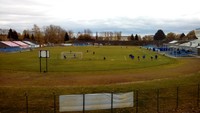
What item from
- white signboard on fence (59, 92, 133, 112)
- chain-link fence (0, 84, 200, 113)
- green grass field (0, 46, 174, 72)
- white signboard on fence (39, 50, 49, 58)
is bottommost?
chain-link fence (0, 84, 200, 113)

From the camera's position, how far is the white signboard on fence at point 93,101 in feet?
61.8

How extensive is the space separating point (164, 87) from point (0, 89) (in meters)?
17.9

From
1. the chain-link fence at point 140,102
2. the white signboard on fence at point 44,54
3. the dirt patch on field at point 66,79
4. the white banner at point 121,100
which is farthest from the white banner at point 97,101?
the white signboard on fence at point 44,54

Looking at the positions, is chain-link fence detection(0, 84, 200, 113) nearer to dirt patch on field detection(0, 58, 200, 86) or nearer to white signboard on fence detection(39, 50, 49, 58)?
dirt patch on field detection(0, 58, 200, 86)

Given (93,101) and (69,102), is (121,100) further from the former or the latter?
(69,102)

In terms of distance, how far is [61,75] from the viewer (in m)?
41.6

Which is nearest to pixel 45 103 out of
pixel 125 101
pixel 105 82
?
pixel 125 101

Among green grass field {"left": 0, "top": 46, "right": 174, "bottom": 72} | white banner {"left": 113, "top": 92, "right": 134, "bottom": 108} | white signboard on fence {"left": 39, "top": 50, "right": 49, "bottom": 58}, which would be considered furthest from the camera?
green grass field {"left": 0, "top": 46, "right": 174, "bottom": 72}

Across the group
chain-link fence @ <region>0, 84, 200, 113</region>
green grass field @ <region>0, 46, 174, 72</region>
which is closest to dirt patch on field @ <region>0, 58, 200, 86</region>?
green grass field @ <region>0, 46, 174, 72</region>

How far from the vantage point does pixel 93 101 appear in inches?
762

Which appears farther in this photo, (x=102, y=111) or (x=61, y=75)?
(x=61, y=75)

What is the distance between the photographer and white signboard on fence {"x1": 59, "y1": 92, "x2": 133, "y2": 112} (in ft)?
61.8

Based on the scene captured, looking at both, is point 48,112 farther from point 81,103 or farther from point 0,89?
point 0,89

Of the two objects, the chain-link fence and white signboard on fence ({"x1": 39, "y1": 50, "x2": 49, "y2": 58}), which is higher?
white signboard on fence ({"x1": 39, "y1": 50, "x2": 49, "y2": 58})
